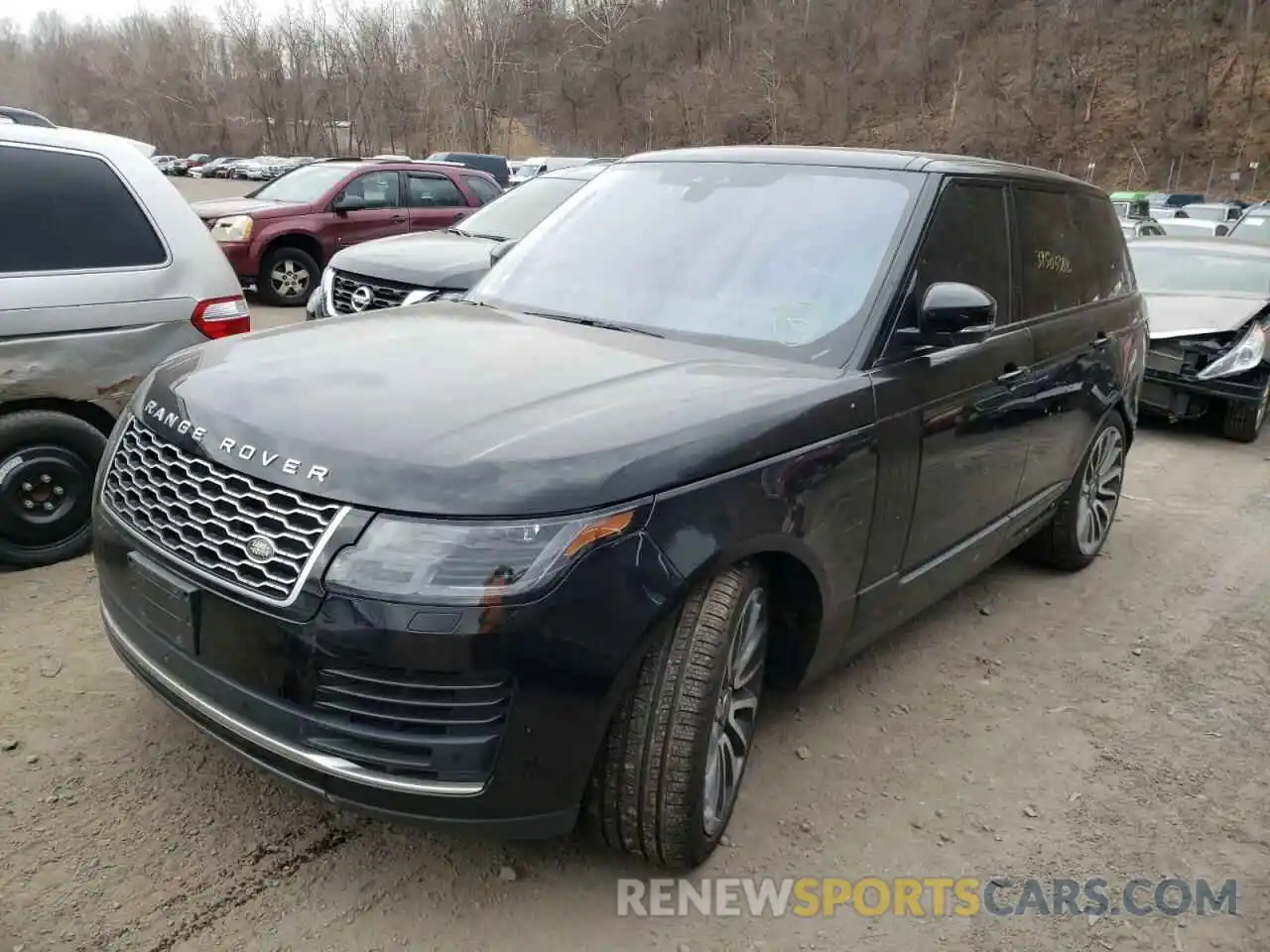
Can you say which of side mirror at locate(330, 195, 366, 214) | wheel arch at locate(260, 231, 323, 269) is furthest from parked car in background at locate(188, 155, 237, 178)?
wheel arch at locate(260, 231, 323, 269)

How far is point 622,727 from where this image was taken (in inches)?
95.4

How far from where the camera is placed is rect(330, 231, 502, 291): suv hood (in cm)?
696

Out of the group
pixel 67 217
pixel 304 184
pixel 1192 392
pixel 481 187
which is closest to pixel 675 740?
pixel 67 217

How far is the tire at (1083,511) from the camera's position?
485 centimetres

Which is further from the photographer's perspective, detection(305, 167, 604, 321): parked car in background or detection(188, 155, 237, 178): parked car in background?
detection(188, 155, 237, 178): parked car in background

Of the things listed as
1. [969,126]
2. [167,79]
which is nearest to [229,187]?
[969,126]

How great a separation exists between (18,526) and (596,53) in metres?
88.7

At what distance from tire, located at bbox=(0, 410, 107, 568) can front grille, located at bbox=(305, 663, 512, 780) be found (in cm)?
274

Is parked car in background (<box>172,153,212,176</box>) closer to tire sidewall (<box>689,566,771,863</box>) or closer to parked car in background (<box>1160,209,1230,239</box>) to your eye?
parked car in background (<box>1160,209,1230,239</box>)

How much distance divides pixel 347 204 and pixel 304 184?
74cm

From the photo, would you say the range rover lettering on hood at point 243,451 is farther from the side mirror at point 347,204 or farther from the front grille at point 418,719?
the side mirror at point 347,204

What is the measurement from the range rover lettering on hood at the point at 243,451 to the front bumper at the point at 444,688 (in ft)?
0.60

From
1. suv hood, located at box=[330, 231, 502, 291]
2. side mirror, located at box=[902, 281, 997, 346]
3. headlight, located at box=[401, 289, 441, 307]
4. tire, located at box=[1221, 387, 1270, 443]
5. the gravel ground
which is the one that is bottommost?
the gravel ground

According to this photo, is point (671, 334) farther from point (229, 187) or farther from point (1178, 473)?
point (229, 187)
